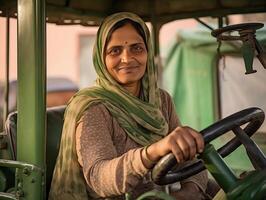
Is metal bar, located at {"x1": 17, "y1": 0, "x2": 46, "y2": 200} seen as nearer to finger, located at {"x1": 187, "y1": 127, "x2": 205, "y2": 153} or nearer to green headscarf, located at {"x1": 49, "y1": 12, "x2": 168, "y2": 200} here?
green headscarf, located at {"x1": 49, "y1": 12, "x2": 168, "y2": 200}

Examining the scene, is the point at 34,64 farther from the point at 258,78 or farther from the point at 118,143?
the point at 258,78

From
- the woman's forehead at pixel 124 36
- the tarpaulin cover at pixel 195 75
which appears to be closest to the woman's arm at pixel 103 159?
the woman's forehead at pixel 124 36

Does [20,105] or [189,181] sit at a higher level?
[20,105]

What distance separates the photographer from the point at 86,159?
74.0 inches

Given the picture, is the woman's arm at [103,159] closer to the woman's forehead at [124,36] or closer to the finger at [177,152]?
the finger at [177,152]

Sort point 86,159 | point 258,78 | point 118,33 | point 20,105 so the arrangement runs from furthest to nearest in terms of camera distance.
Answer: point 258,78, point 118,33, point 20,105, point 86,159

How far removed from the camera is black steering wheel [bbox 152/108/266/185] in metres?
1.57

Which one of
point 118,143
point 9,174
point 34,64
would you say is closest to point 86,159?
point 118,143

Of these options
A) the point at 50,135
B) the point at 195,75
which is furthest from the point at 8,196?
the point at 195,75

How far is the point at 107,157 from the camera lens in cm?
185

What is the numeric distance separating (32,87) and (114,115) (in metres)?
0.35

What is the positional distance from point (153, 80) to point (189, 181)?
1.57 feet

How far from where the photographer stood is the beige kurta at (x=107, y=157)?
65.6 inches

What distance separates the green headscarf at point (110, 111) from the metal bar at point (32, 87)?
0.14m
